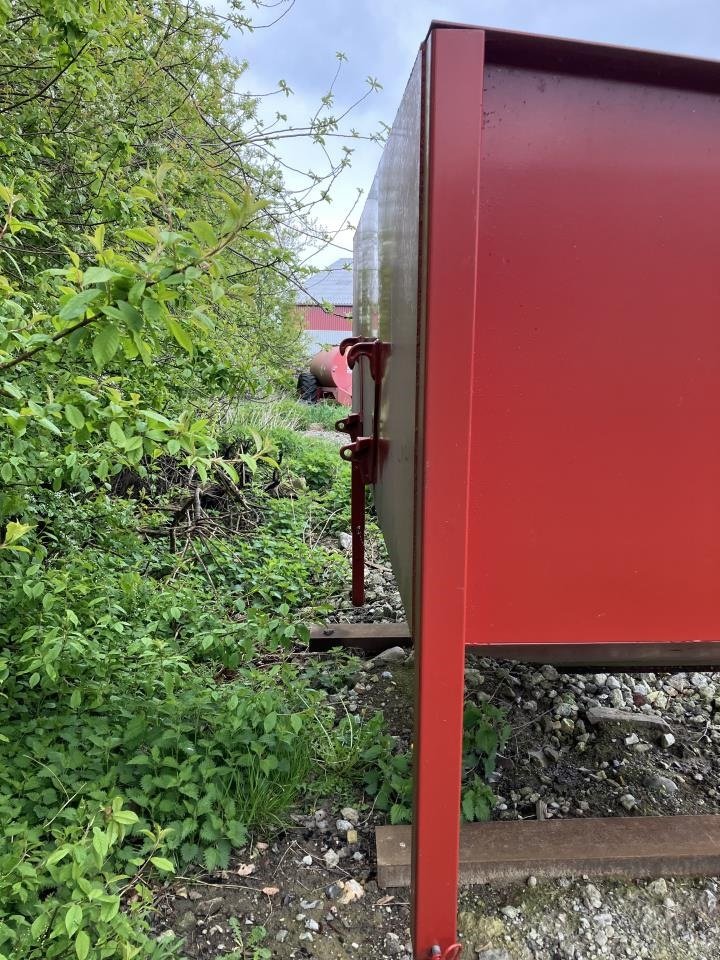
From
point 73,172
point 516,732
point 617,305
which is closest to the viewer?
point 617,305

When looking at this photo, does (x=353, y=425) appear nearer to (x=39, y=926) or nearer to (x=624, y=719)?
(x=624, y=719)

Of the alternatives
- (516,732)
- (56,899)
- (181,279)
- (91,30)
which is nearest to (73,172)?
(91,30)

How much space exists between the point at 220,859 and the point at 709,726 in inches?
86.7

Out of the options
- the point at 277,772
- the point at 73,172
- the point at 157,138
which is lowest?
the point at 277,772

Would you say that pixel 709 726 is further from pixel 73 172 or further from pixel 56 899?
pixel 73 172

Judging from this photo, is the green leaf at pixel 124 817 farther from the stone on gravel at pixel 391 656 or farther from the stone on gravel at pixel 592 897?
the stone on gravel at pixel 391 656

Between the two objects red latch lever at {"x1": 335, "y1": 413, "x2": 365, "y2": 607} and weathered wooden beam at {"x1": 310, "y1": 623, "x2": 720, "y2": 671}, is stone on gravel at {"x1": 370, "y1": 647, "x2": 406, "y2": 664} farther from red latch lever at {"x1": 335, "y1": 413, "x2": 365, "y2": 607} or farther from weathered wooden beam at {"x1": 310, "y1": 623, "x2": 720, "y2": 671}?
red latch lever at {"x1": 335, "y1": 413, "x2": 365, "y2": 607}

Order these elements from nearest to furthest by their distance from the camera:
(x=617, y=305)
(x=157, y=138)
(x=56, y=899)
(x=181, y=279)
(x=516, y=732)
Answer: (x=181, y=279)
(x=617, y=305)
(x=56, y=899)
(x=516, y=732)
(x=157, y=138)

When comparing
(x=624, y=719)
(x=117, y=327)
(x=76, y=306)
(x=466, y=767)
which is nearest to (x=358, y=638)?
(x=466, y=767)

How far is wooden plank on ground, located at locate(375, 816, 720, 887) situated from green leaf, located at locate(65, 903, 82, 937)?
898 millimetres

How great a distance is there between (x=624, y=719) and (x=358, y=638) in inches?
52.2

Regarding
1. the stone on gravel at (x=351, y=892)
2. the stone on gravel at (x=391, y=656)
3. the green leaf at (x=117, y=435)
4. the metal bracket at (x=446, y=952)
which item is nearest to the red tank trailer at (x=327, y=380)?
the stone on gravel at (x=391, y=656)

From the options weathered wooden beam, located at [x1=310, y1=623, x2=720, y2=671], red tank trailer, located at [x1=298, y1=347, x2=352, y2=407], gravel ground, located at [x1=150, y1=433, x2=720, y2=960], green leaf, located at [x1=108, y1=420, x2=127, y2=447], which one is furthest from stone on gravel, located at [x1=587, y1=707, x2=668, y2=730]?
red tank trailer, located at [x1=298, y1=347, x2=352, y2=407]

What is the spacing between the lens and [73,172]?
2.99 m
